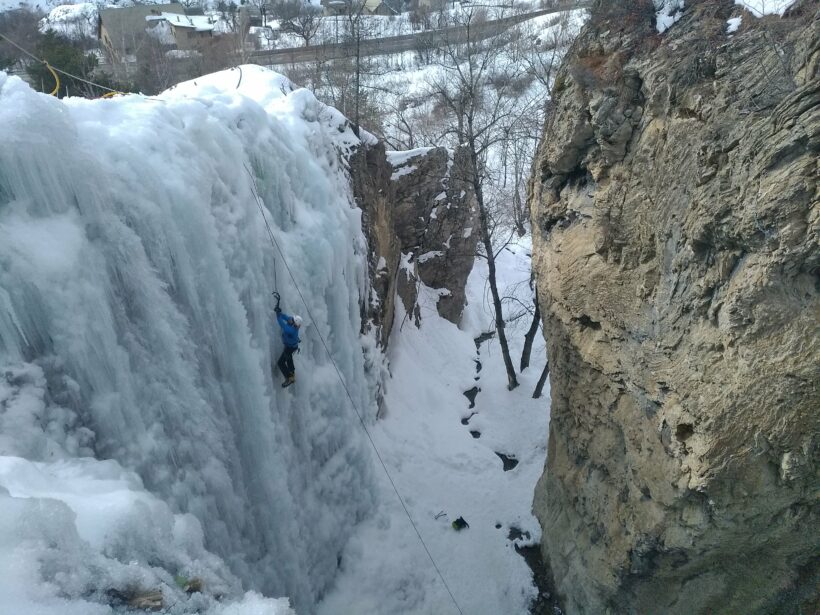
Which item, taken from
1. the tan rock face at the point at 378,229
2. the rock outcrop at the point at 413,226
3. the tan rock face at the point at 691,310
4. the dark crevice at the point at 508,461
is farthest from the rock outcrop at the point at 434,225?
the tan rock face at the point at 691,310

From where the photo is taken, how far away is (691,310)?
4.12 meters

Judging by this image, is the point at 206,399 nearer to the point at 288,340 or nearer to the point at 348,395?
the point at 288,340

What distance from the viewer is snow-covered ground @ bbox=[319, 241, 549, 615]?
659 cm

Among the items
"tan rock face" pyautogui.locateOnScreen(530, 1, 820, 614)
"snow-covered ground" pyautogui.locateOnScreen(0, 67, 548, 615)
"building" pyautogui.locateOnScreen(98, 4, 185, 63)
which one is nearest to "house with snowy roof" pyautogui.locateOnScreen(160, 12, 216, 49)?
"building" pyautogui.locateOnScreen(98, 4, 185, 63)

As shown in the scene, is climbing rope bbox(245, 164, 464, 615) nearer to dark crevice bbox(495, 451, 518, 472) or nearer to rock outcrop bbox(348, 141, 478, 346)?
rock outcrop bbox(348, 141, 478, 346)

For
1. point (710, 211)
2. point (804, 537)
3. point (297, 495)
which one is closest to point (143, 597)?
point (297, 495)

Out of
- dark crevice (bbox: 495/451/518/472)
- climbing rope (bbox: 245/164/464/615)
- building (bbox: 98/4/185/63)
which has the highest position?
building (bbox: 98/4/185/63)

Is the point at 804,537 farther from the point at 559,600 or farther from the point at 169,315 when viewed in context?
the point at 169,315

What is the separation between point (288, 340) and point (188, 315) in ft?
4.27

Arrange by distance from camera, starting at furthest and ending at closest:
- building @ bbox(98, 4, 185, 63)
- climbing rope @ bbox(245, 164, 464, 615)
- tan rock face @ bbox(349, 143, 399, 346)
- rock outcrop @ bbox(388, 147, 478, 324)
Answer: building @ bbox(98, 4, 185, 63) → rock outcrop @ bbox(388, 147, 478, 324) → tan rock face @ bbox(349, 143, 399, 346) → climbing rope @ bbox(245, 164, 464, 615)

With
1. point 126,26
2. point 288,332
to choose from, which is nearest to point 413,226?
point 288,332

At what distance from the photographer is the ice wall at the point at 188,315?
362 centimetres

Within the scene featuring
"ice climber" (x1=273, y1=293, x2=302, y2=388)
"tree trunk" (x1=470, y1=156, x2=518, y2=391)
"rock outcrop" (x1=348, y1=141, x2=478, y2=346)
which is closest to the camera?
"ice climber" (x1=273, y1=293, x2=302, y2=388)

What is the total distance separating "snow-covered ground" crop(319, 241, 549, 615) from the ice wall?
561 millimetres
